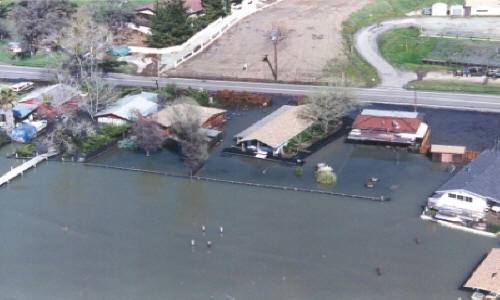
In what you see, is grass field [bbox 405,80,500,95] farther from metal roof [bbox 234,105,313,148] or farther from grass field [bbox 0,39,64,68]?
grass field [bbox 0,39,64,68]

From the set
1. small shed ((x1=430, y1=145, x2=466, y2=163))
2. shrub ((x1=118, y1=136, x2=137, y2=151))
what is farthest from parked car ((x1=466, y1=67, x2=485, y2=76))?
shrub ((x1=118, y1=136, x2=137, y2=151))

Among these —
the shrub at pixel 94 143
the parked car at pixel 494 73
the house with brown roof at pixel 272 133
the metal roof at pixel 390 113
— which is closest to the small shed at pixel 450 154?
the metal roof at pixel 390 113

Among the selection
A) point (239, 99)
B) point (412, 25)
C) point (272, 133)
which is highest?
point (412, 25)

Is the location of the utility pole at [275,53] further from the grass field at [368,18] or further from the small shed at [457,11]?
the small shed at [457,11]

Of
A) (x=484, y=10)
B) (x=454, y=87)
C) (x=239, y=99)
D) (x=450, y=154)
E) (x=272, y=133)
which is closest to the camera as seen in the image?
(x=450, y=154)

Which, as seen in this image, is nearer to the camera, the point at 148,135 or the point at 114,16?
the point at 148,135

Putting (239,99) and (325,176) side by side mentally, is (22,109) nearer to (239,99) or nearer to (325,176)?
(239,99)

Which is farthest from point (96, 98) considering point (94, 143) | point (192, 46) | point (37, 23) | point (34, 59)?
point (37, 23)
